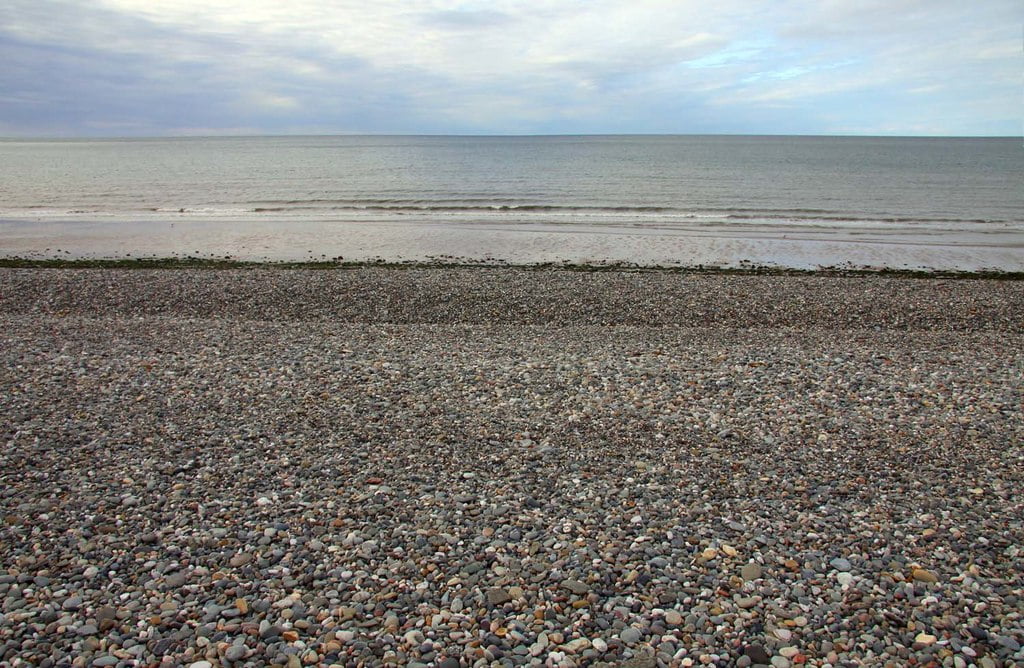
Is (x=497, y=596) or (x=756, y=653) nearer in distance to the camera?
(x=756, y=653)

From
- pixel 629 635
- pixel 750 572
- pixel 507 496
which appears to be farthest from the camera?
pixel 507 496

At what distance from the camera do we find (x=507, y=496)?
6004 millimetres

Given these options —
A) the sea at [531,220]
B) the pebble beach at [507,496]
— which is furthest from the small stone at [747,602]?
the sea at [531,220]

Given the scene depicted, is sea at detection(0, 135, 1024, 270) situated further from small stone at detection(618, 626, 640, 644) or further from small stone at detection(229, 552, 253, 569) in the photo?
small stone at detection(618, 626, 640, 644)

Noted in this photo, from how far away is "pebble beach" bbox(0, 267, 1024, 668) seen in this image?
4.29 m

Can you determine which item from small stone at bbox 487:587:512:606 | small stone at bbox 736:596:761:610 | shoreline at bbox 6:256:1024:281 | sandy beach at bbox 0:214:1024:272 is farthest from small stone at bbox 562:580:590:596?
sandy beach at bbox 0:214:1024:272

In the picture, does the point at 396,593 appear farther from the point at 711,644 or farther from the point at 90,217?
the point at 90,217

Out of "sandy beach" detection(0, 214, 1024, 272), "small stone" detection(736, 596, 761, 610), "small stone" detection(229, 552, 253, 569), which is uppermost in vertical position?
"sandy beach" detection(0, 214, 1024, 272)

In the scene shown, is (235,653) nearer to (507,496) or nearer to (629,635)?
(629,635)

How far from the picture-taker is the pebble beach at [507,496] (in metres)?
4.29

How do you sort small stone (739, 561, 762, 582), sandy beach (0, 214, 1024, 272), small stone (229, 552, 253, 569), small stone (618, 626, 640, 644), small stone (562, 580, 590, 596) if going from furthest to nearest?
sandy beach (0, 214, 1024, 272) → small stone (229, 552, 253, 569) → small stone (739, 561, 762, 582) → small stone (562, 580, 590, 596) → small stone (618, 626, 640, 644)

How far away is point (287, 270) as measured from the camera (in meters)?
18.1

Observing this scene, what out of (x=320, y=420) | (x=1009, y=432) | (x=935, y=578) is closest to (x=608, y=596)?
(x=935, y=578)

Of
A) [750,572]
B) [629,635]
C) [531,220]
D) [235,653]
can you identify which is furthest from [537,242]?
[235,653]
